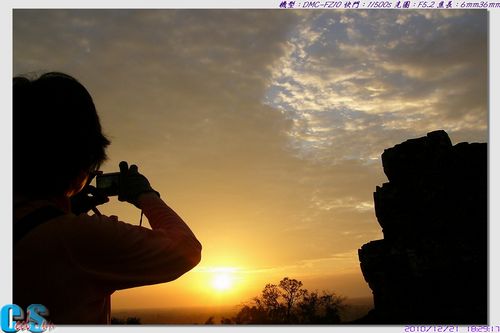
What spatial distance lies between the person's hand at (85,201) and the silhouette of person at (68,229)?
468 millimetres

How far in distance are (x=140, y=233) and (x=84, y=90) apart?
34.8 inches

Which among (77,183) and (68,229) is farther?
(77,183)

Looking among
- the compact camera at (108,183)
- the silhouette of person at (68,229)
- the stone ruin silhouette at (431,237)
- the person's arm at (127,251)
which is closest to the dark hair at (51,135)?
the silhouette of person at (68,229)

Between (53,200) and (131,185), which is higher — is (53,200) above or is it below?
below

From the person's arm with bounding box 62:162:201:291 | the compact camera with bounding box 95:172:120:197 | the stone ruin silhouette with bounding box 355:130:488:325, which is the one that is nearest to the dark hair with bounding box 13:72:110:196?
the person's arm with bounding box 62:162:201:291

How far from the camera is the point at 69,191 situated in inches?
93.1

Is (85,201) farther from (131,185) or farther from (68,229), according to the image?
(68,229)

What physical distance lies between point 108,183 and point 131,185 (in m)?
0.29

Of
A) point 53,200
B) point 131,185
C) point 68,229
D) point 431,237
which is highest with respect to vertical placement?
point 131,185

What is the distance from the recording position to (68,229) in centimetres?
209

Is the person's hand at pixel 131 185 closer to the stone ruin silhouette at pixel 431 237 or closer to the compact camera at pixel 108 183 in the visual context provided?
the compact camera at pixel 108 183

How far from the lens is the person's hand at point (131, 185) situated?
2.70 metres

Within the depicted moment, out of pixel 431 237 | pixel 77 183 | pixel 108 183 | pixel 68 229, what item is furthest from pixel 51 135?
pixel 431 237

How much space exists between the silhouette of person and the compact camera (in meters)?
0.42
